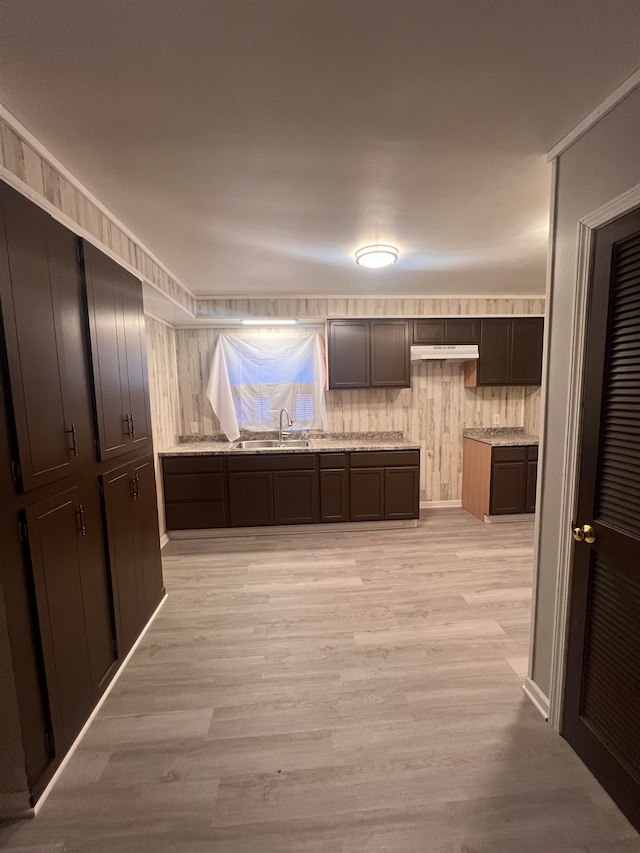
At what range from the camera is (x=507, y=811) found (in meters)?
1.26

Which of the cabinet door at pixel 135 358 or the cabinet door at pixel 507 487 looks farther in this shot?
the cabinet door at pixel 507 487

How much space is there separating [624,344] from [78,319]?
217 centimetres

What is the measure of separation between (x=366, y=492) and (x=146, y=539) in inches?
86.1

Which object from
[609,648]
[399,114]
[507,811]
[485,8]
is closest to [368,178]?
[399,114]

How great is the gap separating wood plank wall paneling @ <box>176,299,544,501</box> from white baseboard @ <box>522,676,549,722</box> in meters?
2.71

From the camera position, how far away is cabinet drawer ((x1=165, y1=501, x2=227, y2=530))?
3.58m

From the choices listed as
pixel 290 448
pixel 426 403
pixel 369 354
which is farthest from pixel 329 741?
pixel 426 403

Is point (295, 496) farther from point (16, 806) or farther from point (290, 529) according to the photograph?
point (16, 806)

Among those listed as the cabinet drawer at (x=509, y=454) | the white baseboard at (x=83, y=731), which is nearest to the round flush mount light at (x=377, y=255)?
the cabinet drawer at (x=509, y=454)

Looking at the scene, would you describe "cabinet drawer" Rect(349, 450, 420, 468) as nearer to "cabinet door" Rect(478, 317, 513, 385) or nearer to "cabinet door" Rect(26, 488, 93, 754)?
"cabinet door" Rect(478, 317, 513, 385)

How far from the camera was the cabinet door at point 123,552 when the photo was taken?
1849 mm

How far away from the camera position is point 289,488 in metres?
3.68

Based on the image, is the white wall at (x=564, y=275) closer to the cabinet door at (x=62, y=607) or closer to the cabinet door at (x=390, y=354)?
the cabinet door at (x=62, y=607)

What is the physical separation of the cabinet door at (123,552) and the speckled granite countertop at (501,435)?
3.47m
